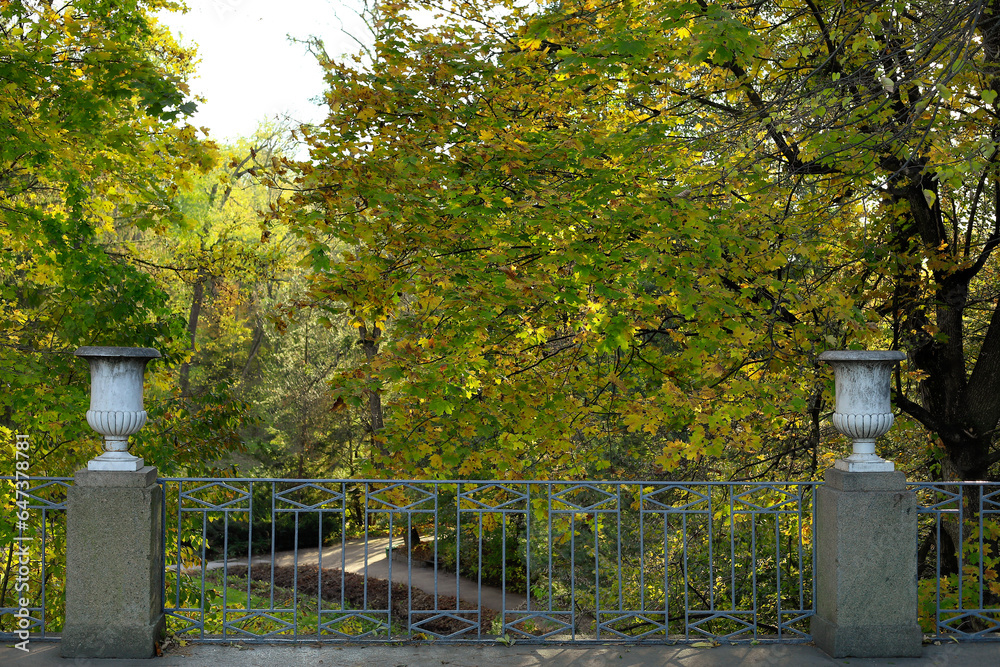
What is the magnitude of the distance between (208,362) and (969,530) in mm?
26227

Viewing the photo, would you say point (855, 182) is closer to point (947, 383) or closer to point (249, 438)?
point (947, 383)

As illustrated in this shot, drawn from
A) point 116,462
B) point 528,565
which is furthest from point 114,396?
point 528,565

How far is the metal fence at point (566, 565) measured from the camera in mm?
5078

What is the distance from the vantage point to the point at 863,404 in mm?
4895

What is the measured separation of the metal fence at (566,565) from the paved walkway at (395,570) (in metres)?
0.15

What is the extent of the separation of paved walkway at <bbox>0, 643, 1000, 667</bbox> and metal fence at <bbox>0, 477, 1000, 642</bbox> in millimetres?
141

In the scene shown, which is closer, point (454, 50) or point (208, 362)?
point (454, 50)

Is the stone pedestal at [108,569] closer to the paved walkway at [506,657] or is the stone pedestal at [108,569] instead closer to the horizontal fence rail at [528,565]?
the paved walkway at [506,657]

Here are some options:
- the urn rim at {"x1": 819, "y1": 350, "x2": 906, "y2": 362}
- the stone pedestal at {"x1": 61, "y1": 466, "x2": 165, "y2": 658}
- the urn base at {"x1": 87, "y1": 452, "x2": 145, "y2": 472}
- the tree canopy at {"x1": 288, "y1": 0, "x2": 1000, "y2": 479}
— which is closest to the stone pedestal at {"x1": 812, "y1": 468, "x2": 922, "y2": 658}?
the urn rim at {"x1": 819, "y1": 350, "x2": 906, "y2": 362}

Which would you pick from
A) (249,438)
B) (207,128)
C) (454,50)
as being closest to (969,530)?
(454,50)

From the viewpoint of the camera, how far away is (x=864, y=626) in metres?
4.79

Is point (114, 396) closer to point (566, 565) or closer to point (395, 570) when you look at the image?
point (566, 565)

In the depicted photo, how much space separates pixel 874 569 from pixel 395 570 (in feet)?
55.3

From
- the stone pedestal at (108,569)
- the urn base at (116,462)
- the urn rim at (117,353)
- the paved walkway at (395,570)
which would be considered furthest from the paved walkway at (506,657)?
the paved walkway at (395,570)
